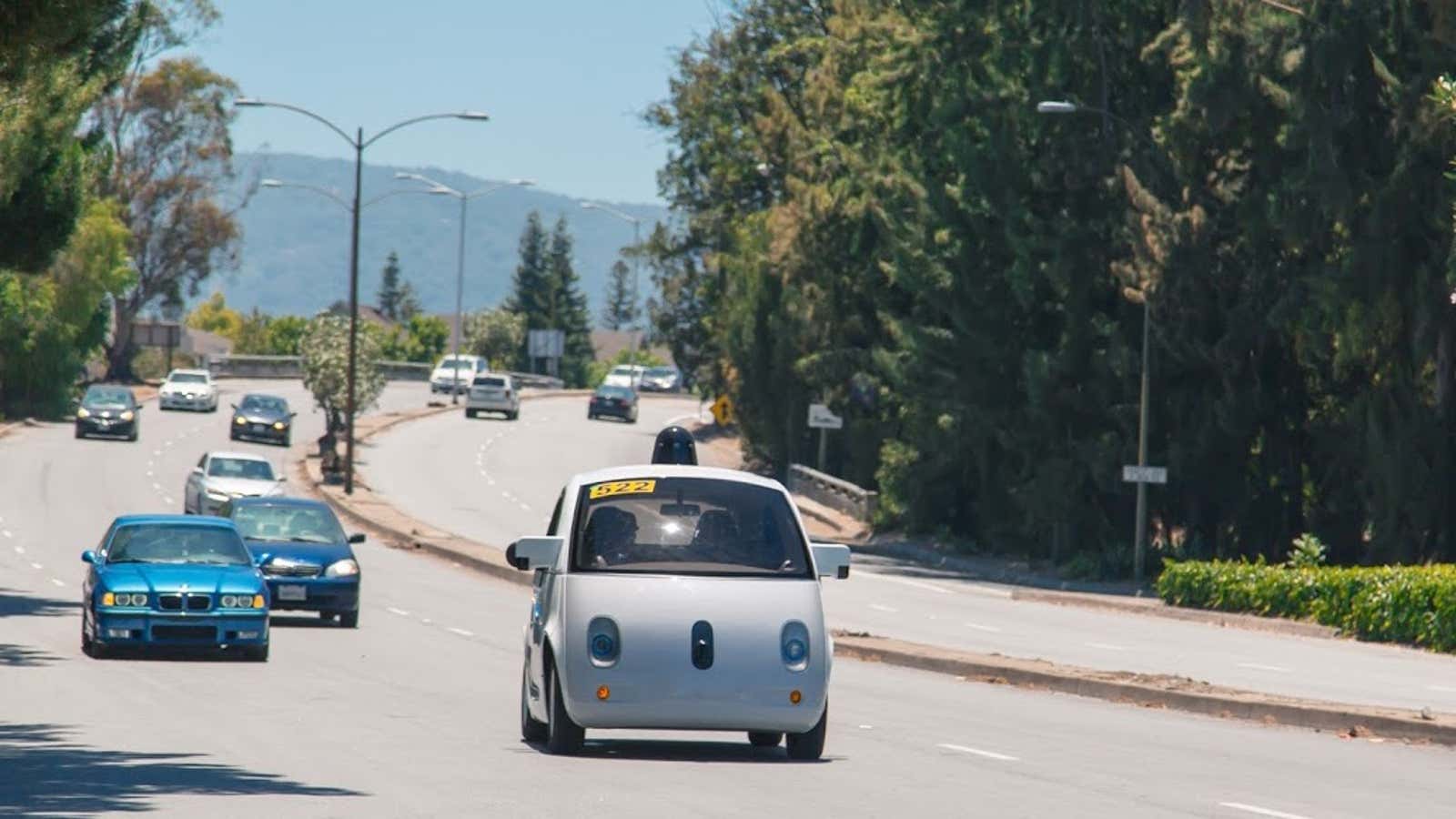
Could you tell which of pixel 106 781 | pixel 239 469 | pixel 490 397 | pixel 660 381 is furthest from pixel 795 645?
pixel 660 381

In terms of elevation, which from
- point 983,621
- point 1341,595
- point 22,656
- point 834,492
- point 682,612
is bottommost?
point 983,621

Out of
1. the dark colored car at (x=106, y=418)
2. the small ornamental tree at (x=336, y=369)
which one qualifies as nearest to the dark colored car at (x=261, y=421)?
the small ornamental tree at (x=336, y=369)

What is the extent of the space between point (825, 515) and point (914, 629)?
111 ft

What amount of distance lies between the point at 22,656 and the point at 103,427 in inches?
2183

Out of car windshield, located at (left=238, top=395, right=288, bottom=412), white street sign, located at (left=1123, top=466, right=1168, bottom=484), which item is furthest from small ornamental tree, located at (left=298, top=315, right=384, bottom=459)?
white street sign, located at (left=1123, top=466, right=1168, bottom=484)

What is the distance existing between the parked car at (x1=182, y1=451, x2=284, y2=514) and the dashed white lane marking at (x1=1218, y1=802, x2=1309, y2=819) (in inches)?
1419

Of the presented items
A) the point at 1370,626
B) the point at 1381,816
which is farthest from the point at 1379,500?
the point at 1381,816

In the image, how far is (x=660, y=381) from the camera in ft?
481

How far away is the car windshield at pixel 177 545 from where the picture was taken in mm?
24547

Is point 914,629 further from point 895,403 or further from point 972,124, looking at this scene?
point 895,403

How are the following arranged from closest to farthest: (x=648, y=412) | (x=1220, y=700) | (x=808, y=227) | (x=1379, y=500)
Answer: (x=1220, y=700), (x=1379, y=500), (x=808, y=227), (x=648, y=412)

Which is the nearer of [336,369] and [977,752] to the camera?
[977,752]

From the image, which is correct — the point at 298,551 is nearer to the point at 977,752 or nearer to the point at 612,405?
the point at 977,752

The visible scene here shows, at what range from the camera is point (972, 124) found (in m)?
54.2
